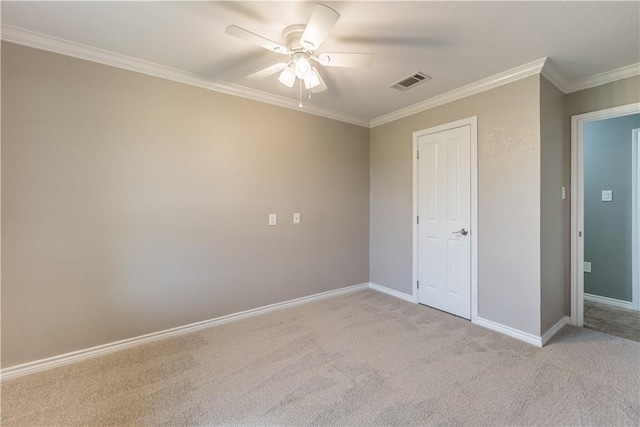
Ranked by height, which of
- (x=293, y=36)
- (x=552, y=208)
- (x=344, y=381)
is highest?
(x=293, y=36)

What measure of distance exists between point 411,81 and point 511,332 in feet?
8.22

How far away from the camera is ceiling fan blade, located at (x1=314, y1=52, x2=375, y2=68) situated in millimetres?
1798

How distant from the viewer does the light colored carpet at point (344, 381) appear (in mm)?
1593

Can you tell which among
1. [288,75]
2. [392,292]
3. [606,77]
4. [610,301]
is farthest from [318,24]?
[610,301]

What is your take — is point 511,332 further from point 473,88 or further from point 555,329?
Result: point 473,88

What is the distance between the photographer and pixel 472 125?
9.17 feet

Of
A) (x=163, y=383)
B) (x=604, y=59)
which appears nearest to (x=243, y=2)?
(x=163, y=383)

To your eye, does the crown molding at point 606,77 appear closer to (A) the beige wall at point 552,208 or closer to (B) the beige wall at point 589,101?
(B) the beige wall at point 589,101

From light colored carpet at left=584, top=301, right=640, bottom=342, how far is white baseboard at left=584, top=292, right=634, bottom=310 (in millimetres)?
68

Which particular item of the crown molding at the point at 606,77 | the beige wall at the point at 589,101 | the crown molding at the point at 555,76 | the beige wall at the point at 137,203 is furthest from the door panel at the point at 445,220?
the beige wall at the point at 137,203

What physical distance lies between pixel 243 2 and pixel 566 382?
3.21 m

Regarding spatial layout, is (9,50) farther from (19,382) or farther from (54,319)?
(19,382)

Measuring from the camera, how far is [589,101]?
8.60ft

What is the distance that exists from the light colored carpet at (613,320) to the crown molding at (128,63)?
3.76 metres
